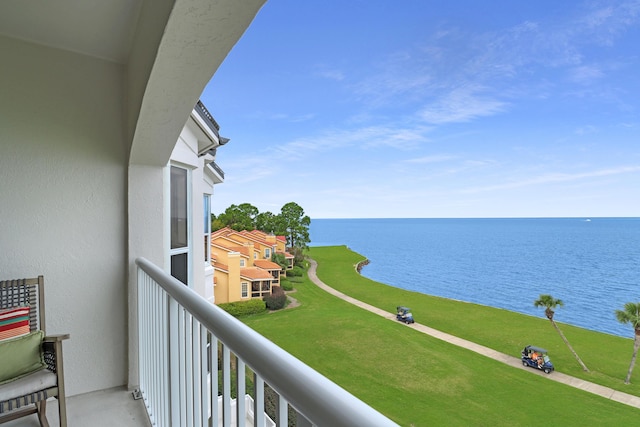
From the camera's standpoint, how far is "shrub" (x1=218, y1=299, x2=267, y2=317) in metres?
15.9

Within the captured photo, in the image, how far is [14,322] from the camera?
6.75 feet

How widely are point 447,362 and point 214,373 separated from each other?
15209 mm

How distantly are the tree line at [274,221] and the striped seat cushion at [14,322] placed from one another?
1702 centimetres

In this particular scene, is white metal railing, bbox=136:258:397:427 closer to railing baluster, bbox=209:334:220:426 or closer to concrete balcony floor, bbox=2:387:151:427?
railing baluster, bbox=209:334:220:426

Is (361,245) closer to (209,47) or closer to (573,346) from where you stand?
(573,346)

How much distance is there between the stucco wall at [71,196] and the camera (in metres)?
2.30

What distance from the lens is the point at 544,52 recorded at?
22.5 meters

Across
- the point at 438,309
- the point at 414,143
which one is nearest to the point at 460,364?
the point at 438,309

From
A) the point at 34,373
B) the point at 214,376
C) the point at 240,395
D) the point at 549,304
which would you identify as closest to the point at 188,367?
the point at 214,376

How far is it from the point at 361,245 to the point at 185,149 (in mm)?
30593

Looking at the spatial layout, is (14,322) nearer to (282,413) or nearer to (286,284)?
(282,413)

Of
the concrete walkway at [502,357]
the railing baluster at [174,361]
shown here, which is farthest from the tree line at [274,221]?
the railing baluster at [174,361]

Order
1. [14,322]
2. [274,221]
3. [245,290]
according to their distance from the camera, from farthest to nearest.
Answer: [274,221]
[245,290]
[14,322]

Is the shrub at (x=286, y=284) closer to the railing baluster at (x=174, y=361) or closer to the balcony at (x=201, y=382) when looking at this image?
the balcony at (x=201, y=382)
